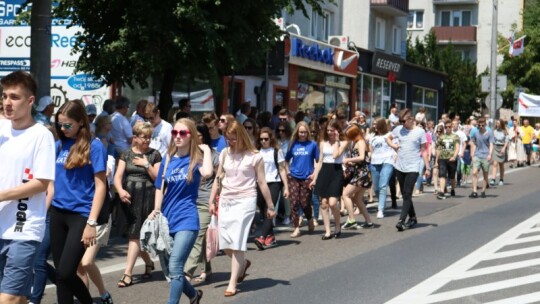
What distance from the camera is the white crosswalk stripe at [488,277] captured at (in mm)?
8820

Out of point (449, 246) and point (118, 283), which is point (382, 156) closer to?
point (449, 246)

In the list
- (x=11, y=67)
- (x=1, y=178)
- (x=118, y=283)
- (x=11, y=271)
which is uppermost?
(x=11, y=67)

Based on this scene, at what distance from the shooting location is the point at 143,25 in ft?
51.0

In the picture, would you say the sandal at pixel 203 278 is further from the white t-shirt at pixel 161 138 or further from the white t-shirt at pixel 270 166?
the white t-shirt at pixel 270 166

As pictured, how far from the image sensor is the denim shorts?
18.3 ft

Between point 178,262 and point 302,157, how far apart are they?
20.5 ft

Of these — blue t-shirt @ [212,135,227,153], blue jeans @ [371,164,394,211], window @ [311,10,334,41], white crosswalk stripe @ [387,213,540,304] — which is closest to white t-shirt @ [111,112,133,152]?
blue t-shirt @ [212,135,227,153]

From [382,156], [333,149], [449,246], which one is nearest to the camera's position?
[449,246]

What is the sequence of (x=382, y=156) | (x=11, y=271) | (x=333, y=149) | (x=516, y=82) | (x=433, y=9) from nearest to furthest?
1. (x=11, y=271)
2. (x=333, y=149)
3. (x=382, y=156)
4. (x=516, y=82)
5. (x=433, y=9)

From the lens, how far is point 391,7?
1602 inches

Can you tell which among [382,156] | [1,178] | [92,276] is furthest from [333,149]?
[1,178]

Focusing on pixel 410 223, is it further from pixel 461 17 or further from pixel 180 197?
pixel 461 17

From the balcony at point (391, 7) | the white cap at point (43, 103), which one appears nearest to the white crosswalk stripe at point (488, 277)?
the white cap at point (43, 103)

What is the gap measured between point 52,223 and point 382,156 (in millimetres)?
11269
